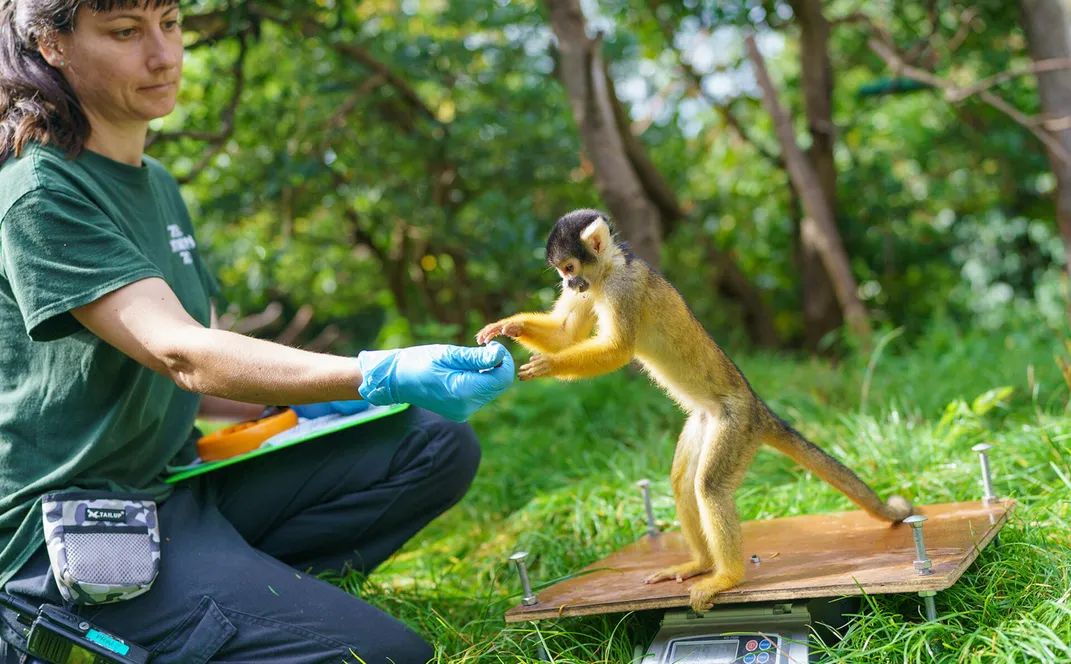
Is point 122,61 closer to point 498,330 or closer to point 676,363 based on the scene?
point 498,330

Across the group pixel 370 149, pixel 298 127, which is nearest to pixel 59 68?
pixel 298 127

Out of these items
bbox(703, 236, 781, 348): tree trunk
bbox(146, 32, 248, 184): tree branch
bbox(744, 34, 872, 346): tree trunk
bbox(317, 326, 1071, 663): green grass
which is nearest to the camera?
bbox(317, 326, 1071, 663): green grass

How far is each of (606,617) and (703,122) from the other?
626cm

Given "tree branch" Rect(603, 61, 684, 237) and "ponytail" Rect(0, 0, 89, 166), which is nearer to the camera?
"ponytail" Rect(0, 0, 89, 166)

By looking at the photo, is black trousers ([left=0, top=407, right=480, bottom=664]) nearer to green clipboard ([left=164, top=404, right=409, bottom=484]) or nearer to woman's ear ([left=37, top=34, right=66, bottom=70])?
green clipboard ([left=164, top=404, right=409, bottom=484])

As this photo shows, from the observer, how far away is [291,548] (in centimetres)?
264

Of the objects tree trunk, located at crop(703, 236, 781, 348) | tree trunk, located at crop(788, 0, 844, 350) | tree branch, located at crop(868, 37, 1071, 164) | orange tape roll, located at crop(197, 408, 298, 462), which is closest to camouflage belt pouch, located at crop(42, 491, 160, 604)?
orange tape roll, located at crop(197, 408, 298, 462)

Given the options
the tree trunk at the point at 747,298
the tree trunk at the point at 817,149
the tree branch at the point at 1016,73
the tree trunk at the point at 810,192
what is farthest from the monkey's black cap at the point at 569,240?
the tree trunk at the point at 747,298

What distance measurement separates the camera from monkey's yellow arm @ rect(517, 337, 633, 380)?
2113 millimetres

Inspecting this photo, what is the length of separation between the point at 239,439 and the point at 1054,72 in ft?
15.0

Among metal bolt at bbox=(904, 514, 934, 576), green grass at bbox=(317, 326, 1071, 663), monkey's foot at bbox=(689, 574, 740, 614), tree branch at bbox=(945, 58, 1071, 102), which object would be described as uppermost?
tree branch at bbox=(945, 58, 1071, 102)

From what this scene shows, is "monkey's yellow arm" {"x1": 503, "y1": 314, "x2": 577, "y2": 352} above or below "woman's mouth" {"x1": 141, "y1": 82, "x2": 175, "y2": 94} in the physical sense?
below

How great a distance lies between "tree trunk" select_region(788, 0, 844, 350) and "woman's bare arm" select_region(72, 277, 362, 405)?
506 cm

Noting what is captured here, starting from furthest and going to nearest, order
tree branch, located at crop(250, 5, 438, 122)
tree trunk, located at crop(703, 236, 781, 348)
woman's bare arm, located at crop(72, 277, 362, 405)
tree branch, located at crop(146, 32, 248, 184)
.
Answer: tree trunk, located at crop(703, 236, 781, 348)
tree branch, located at crop(250, 5, 438, 122)
tree branch, located at crop(146, 32, 248, 184)
woman's bare arm, located at crop(72, 277, 362, 405)
